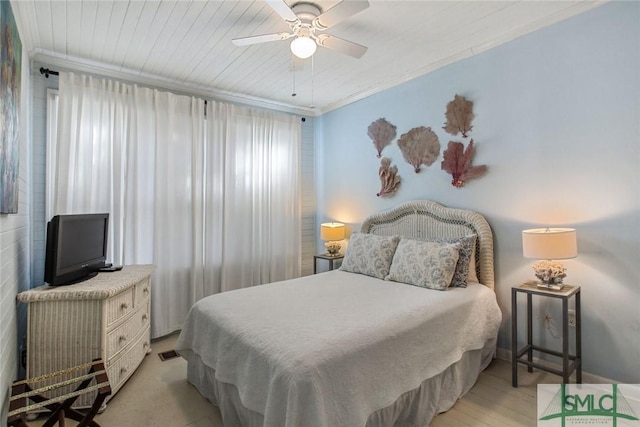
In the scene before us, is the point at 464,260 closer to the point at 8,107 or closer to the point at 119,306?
the point at 119,306

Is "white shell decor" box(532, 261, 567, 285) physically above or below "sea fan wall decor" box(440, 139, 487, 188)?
below

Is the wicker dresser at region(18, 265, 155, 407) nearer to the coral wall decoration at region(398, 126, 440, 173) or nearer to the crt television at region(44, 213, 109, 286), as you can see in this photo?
the crt television at region(44, 213, 109, 286)

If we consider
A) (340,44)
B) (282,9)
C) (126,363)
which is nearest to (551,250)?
(340,44)

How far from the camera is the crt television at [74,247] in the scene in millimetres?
2258

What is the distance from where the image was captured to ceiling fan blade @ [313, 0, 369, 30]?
1.82 metres

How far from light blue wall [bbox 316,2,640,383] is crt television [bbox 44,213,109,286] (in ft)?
10.1

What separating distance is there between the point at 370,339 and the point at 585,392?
5.57 feet

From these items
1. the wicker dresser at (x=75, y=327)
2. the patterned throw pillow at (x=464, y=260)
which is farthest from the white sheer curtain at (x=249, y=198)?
the patterned throw pillow at (x=464, y=260)

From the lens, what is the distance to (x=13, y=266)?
209cm

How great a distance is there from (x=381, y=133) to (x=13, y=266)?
3.39m

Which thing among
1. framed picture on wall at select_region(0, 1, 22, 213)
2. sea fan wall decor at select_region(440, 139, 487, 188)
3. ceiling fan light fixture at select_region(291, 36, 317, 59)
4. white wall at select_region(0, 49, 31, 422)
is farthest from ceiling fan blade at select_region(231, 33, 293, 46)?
sea fan wall decor at select_region(440, 139, 487, 188)

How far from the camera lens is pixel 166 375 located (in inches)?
103

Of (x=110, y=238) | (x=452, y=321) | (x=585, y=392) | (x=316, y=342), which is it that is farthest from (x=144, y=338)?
(x=585, y=392)

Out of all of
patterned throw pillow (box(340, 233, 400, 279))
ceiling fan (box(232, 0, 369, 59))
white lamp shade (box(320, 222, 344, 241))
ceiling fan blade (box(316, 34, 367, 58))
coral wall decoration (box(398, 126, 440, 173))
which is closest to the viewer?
ceiling fan (box(232, 0, 369, 59))
